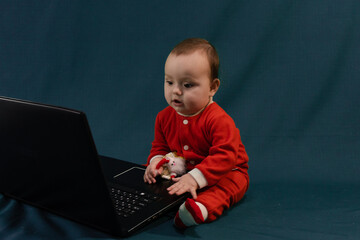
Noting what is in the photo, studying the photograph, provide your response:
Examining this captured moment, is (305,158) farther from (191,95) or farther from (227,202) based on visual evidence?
(191,95)

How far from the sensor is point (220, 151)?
136cm

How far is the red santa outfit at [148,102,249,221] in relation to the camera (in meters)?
1.35

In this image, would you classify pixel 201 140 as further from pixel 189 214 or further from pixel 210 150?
pixel 189 214

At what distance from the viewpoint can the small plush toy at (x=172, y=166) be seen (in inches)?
57.9

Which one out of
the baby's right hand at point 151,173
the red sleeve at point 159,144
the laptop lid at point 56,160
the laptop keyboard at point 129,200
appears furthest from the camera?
the red sleeve at point 159,144

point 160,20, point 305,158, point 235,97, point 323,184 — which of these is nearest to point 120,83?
point 160,20

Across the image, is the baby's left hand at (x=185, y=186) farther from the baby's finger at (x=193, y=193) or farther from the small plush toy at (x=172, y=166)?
the small plush toy at (x=172, y=166)

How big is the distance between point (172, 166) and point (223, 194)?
0.19 metres

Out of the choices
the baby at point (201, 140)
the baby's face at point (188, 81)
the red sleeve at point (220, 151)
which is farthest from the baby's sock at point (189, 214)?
the baby's face at point (188, 81)

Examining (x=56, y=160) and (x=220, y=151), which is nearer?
(x=56, y=160)

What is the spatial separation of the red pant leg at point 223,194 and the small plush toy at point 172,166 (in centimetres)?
11

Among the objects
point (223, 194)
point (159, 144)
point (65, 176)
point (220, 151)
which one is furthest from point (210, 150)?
point (65, 176)

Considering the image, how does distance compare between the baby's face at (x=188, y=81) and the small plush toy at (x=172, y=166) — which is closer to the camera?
the baby's face at (x=188, y=81)

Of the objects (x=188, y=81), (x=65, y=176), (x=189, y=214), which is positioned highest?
(x=188, y=81)
